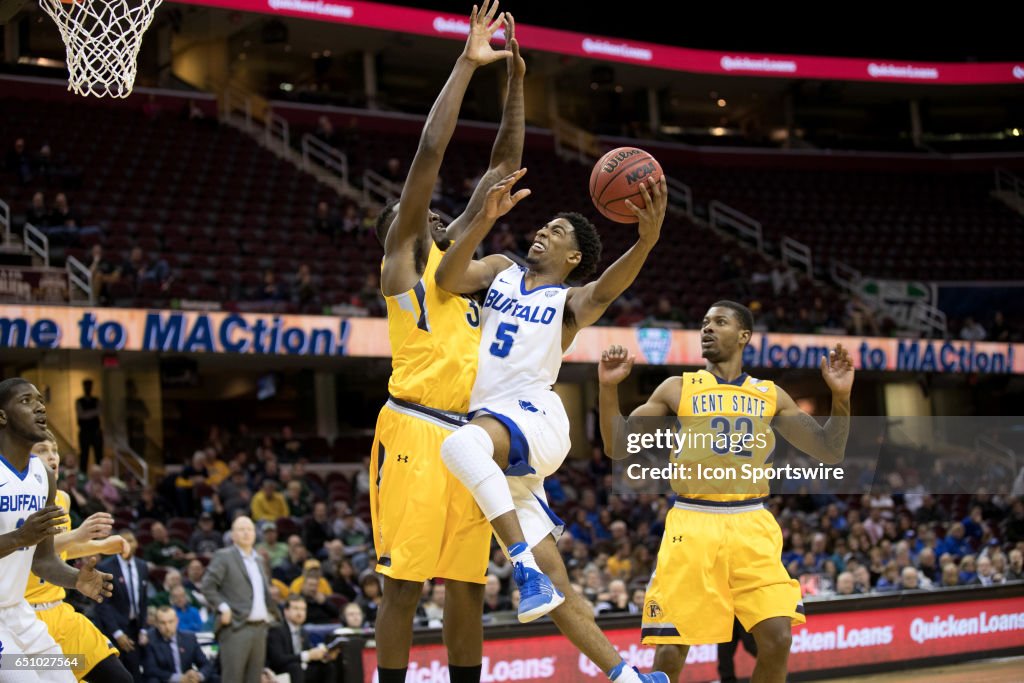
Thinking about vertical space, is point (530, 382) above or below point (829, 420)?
above

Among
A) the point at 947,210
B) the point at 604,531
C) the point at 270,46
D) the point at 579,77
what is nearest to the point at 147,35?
the point at 270,46

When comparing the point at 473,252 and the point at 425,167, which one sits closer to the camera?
the point at 425,167

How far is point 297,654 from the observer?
29.7 ft

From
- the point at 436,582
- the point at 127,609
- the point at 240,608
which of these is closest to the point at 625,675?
the point at 240,608

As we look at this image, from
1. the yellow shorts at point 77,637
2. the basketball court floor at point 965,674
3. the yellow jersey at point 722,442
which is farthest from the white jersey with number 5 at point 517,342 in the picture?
the basketball court floor at point 965,674

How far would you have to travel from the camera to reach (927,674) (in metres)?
11.3

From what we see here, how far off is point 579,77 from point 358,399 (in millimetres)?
11361

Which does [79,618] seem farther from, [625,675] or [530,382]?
[625,675]

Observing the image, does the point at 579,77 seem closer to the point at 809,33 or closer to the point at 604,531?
the point at 809,33

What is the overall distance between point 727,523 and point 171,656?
15.1ft

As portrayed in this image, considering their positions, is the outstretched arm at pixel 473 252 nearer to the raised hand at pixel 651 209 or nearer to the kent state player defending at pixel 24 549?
the raised hand at pixel 651 209

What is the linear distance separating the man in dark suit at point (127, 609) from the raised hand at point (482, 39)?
190 inches

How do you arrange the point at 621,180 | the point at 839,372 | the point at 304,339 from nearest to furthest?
the point at 621,180 < the point at 839,372 < the point at 304,339

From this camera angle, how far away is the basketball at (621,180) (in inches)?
222
